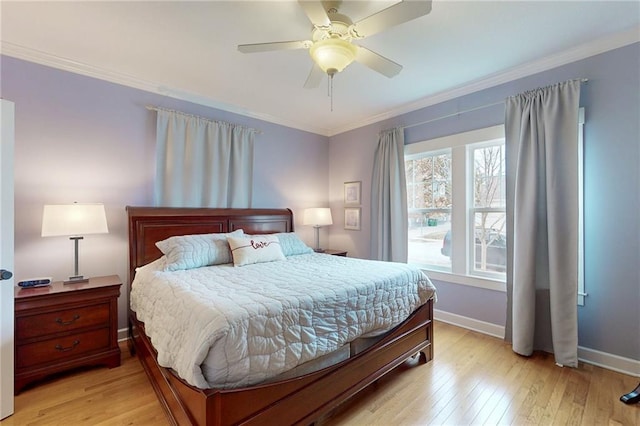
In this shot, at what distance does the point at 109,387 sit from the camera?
2066mm

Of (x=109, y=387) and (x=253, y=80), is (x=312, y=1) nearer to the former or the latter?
(x=253, y=80)

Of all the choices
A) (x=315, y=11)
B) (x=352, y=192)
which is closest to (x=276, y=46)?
(x=315, y=11)

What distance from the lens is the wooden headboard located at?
272cm

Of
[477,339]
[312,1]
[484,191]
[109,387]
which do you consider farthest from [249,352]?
[484,191]

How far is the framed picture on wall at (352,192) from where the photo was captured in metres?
4.29

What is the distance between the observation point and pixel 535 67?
2619 mm

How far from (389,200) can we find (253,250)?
1.94 metres

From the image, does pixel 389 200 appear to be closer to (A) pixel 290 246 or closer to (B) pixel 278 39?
(A) pixel 290 246

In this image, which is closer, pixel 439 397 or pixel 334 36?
pixel 334 36

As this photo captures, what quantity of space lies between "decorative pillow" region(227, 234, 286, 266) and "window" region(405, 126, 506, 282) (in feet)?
6.26

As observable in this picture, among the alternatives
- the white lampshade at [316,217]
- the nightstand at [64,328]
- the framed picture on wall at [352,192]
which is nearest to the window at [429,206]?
the framed picture on wall at [352,192]

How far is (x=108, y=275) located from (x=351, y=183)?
3187 mm

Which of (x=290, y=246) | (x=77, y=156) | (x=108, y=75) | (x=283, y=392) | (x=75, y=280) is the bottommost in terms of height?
(x=283, y=392)

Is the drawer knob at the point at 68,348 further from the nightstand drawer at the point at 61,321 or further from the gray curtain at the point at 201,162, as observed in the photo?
the gray curtain at the point at 201,162
